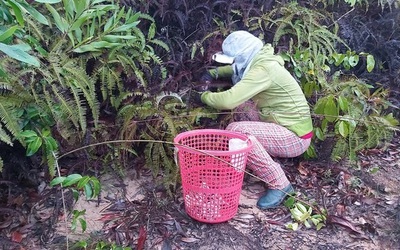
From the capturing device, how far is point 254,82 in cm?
321

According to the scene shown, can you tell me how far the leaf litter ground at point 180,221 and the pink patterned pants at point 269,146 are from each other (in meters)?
0.24

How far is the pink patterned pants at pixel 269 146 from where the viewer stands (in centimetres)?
324

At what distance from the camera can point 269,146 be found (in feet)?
11.3

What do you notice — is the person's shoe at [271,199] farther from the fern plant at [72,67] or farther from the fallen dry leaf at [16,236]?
the fallen dry leaf at [16,236]

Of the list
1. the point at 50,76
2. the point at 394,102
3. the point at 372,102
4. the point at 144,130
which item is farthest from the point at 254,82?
the point at 394,102

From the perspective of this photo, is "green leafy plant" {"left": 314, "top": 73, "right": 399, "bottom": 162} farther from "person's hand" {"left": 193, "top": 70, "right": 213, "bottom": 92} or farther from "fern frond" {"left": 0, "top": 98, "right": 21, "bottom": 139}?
"fern frond" {"left": 0, "top": 98, "right": 21, "bottom": 139}

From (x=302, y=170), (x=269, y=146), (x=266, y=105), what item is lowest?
(x=302, y=170)

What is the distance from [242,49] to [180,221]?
4.43 feet

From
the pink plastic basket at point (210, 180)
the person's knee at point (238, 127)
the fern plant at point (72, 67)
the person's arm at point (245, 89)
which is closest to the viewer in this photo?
the fern plant at point (72, 67)

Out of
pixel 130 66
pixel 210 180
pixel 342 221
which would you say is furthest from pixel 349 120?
pixel 130 66

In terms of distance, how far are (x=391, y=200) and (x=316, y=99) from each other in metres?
1.11

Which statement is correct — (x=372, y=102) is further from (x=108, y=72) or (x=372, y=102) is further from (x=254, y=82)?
(x=108, y=72)

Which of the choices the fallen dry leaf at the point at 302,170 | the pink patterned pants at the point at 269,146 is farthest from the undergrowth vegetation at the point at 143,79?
the pink patterned pants at the point at 269,146

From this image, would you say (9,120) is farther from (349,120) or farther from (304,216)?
(349,120)
